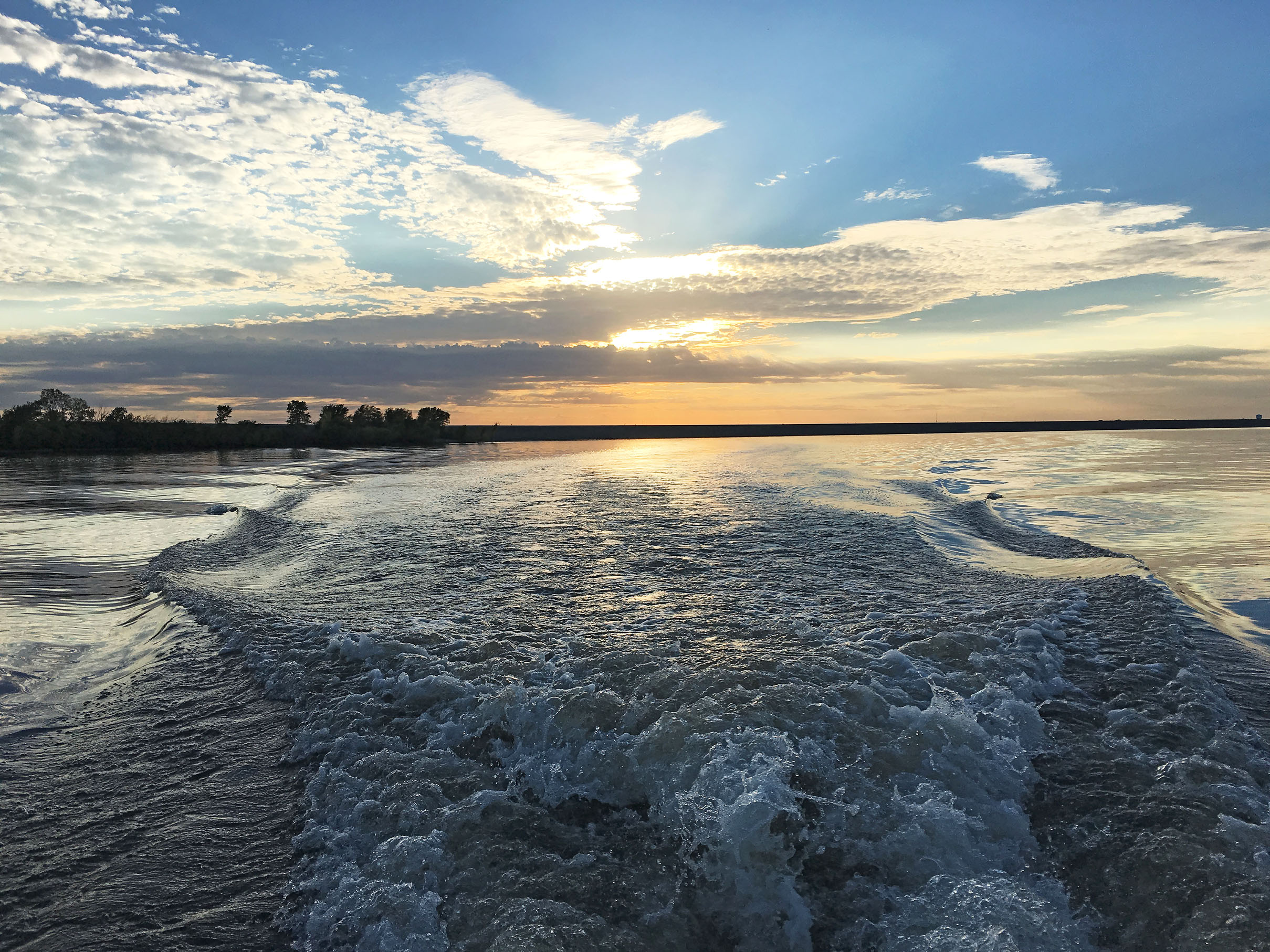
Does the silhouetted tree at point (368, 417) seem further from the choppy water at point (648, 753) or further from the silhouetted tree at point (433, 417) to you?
the choppy water at point (648, 753)

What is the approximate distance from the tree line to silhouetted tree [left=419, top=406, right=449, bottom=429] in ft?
10.7

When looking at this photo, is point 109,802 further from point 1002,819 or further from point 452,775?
point 1002,819

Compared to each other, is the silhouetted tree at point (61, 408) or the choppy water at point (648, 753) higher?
the silhouetted tree at point (61, 408)

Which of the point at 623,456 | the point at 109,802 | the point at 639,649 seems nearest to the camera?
the point at 109,802

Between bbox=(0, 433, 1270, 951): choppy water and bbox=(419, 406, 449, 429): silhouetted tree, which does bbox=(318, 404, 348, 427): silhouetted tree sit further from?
bbox=(0, 433, 1270, 951): choppy water

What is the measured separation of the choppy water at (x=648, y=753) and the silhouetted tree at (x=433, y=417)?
258 feet

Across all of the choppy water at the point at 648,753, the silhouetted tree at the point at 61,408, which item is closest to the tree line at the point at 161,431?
the silhouetted tree at the point at 61,408

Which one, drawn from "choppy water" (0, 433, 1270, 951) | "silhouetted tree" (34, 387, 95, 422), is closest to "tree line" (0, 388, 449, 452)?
"silhouetted tree" (34, 387, 95, 422)

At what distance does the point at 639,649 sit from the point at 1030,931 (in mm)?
3955

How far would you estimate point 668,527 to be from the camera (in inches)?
566

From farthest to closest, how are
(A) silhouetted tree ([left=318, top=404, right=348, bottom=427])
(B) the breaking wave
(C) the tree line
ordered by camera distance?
(A) silhouetted tree ([left=318, top=404, right=348, bottom=427]) → (C) the tree line → (B) the breaking wave

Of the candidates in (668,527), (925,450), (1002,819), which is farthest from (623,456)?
(1002,819)

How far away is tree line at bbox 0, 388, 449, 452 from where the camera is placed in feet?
181

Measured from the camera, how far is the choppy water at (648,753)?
327cm
